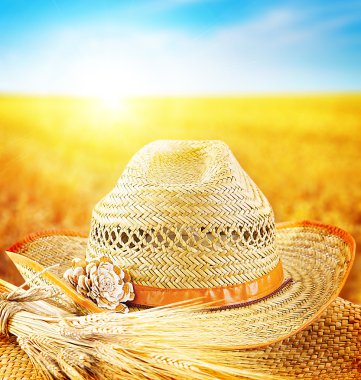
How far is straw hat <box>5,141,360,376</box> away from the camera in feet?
4.17

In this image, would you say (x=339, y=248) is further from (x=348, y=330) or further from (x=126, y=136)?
(x=126, y=136)

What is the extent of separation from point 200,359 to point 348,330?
26.6 inches

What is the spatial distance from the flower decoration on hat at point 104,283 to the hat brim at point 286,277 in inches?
1.7

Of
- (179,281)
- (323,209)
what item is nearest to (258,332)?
(179,281)

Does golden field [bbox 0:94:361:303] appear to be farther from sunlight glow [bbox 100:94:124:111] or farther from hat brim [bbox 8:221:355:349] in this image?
hat brim [bbox 8:221:355:349]

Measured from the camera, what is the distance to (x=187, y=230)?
4.28 feet

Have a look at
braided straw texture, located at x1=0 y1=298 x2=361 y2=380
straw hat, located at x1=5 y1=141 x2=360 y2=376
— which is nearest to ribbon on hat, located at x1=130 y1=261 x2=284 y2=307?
straw hat, located at x1=5 y1=141 x2=360 y2=376

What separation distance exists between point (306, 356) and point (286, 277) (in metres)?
0.31

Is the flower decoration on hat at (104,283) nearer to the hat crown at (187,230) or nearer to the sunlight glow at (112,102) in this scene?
the hat crown at (187,230)

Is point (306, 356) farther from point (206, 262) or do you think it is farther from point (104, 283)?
point (104, 283)

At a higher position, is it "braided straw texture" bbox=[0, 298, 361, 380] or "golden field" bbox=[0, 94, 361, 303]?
"golden field" bbox=[0, 94, 361, 303]

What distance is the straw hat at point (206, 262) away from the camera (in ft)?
4.17

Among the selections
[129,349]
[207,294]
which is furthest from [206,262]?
[129,349]

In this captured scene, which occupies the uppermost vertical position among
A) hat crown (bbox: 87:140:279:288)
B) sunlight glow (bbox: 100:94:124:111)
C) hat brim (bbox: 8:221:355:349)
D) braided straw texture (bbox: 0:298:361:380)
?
sunlight glow (bbox: 100:94:124:111)
